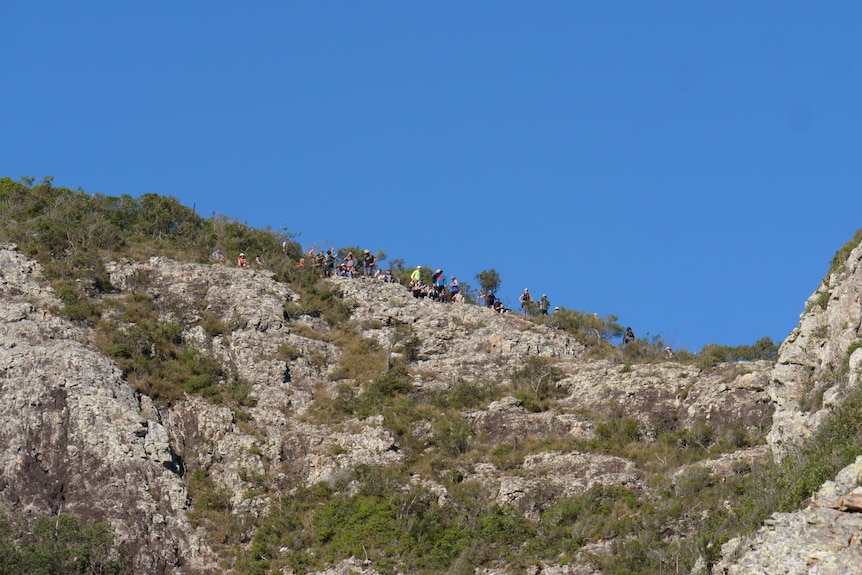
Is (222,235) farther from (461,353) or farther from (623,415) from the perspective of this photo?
(623,415)

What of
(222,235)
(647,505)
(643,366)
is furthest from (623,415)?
(222,235)

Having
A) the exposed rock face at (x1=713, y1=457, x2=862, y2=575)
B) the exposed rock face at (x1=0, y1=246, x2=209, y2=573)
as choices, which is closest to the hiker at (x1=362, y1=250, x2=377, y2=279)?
Result: the exposed rock face at (x1=0, y1=246, x2=209, y2=573)

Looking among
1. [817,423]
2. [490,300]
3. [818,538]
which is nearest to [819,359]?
[817,423]

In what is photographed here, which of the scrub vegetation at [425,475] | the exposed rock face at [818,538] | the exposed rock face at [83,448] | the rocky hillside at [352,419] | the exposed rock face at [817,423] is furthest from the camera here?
the exposed rock face at [83,448]

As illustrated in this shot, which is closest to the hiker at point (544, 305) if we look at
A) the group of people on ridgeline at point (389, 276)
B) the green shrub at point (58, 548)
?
the group of people on ridgeline at point (389, 276)

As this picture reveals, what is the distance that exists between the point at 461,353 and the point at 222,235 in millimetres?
14395

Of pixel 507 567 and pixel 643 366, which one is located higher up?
pixel 643 366

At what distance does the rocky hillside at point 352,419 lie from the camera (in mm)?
39906

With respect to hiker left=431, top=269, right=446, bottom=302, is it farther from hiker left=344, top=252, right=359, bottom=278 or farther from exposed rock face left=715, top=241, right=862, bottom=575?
exposed rock face left=715, top=241, right=862, bottom=575

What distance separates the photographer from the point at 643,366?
48.7 meters

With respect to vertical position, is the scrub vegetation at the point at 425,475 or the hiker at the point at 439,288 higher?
the hiker at the point at 439,288

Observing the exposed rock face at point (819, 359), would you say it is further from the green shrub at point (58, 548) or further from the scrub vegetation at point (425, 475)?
the green shrub at point (58, 548)

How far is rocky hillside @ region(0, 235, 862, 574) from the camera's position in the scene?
3991 cm

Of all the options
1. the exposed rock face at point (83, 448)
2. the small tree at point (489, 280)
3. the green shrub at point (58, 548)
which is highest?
the small tree at point (489, 280)
